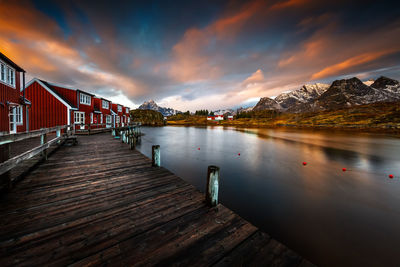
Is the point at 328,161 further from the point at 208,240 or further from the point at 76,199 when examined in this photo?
the point at 76,199

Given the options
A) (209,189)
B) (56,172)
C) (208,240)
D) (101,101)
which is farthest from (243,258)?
(101,101)

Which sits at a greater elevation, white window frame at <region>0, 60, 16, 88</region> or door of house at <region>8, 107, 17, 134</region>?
white window frame at <region>0, 60, 16, 88</region>

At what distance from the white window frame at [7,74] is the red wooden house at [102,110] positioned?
13069 millimetres

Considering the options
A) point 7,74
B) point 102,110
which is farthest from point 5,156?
point 102,110

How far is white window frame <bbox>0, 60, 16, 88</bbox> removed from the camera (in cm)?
1134

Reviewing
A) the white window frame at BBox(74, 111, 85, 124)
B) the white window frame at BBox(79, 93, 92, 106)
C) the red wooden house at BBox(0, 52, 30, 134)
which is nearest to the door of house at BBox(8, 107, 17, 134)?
the red wooden house at BBox(0, 52, 30, 134)

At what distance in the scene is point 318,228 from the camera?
6148 mm

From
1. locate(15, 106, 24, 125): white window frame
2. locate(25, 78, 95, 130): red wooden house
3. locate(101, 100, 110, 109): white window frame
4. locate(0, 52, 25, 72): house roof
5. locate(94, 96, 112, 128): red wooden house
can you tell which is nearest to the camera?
locate(0, 52, 25, 72): house roof

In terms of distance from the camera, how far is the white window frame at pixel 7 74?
11345mm

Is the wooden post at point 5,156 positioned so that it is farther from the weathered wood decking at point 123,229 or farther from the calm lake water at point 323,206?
the calm lake water at point 323,206

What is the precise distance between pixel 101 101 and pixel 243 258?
114ft

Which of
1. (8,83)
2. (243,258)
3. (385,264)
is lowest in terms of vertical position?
(385,264)

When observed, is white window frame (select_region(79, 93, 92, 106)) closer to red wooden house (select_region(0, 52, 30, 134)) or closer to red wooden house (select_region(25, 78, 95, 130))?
red wooden house (select_region(25, 78, 95, 130))

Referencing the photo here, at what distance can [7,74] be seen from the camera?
1202cm
